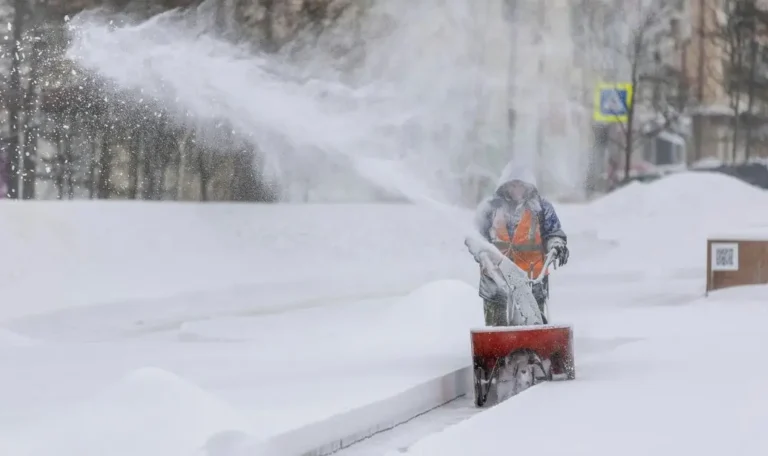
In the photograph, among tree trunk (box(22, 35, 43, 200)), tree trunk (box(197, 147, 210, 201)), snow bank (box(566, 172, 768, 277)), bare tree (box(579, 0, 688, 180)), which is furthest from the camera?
bare tree (box(579, 0, 688, 180))

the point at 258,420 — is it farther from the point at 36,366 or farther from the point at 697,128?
the point at 697,128

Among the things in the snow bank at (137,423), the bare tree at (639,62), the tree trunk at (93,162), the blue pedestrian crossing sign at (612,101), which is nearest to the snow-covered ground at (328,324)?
the snow bank at (137,423)

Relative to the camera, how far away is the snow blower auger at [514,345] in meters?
7.93

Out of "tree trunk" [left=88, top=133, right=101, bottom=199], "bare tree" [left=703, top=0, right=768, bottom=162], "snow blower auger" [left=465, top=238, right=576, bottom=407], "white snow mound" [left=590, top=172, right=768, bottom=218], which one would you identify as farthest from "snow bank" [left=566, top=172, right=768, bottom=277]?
"snow blower auger" [left=465, top=238, right=576, bottom=407]

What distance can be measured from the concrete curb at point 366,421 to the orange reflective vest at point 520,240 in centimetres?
96

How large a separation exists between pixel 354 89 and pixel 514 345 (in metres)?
7.98

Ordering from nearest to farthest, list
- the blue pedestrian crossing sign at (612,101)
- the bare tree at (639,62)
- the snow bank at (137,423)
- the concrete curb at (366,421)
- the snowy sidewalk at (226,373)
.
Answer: the snow bank at (137,423) → the snowy sidewalk at (226,373) → the concrete curb at (366,421) → the bare tree at (639,62) → the blue pedestrian crossing sign at (612,101)

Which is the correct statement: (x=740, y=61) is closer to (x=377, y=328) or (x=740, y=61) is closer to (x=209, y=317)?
(x=377, y=328)

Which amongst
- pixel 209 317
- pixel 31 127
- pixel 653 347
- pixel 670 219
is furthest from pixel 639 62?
pixel 31 127

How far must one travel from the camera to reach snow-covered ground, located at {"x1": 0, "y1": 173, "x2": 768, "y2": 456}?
6.41m

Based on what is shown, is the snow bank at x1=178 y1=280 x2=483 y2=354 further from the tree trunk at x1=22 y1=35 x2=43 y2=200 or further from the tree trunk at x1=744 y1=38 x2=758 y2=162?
the tree trunk at x1=744 y1=38 x2=758 y2=162

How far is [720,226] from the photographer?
66.8 ft

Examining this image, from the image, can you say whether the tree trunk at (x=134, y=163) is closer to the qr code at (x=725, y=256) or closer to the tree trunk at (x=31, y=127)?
the tree trunk at (x=31, y=127)

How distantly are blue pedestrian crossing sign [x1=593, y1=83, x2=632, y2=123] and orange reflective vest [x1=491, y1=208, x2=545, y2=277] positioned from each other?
12649 millimetres
